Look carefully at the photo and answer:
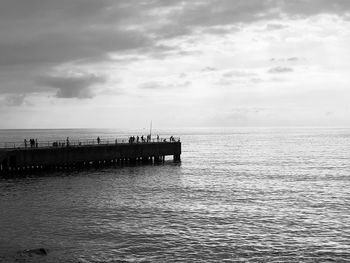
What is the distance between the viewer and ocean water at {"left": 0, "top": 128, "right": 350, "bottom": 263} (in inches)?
1128

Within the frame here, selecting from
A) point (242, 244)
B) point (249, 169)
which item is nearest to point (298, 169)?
point (249, 169)

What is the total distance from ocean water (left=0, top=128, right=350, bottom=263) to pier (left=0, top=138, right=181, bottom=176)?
5.56m

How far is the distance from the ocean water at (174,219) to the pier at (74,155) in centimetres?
556

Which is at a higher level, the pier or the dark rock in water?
the pier

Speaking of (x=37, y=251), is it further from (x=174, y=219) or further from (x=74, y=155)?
(x=74, y=155)

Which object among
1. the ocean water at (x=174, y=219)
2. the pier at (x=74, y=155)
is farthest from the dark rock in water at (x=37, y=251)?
the pier at (x=74, y=155)

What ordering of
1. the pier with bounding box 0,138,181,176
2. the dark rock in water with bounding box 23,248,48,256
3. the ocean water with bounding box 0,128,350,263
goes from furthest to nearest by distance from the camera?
the pier with bounding box 0,138,181,176, the ocean water with bounding box 0,128,350,263, the dark rock in water with bounding box 23,248,48,256

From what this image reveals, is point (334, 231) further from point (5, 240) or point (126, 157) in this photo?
point (126, 157)

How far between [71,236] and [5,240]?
4687 mm

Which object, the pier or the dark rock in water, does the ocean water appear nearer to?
the dark rock in water

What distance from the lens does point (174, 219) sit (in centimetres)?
3769

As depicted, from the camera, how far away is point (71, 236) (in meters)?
32.0

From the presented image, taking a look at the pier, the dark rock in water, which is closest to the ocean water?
the dark rock in water

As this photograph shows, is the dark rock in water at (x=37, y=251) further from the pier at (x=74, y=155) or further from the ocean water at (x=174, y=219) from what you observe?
the pier at (x=74, y=155)
